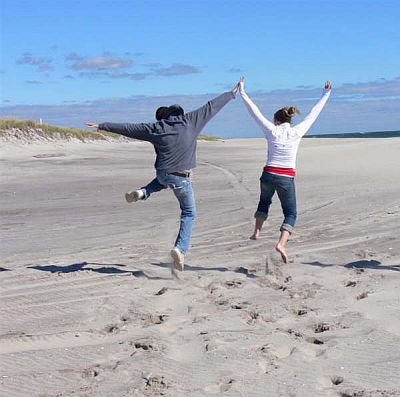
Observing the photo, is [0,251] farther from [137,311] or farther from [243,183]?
[243,183]

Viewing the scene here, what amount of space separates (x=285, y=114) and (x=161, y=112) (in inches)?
59.5

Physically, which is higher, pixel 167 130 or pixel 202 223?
pixel 167 130

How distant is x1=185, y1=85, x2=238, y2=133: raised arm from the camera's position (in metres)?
7.98

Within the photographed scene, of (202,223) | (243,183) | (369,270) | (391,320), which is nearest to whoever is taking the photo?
(391,320)

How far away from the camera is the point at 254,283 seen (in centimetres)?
740

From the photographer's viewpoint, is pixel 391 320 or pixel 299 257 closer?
pixel 391 320

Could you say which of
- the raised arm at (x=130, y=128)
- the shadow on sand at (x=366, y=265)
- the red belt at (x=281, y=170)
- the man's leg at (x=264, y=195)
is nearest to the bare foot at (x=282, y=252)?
the shadow on sand at (x=366, y=265)

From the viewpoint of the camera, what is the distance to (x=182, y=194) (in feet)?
26.3

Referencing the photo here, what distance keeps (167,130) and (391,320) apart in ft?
10.7

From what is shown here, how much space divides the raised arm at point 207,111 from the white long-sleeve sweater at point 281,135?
31 centimetres

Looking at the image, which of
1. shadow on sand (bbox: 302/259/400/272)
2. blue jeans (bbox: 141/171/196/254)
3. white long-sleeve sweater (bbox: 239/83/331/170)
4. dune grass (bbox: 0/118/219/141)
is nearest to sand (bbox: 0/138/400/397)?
shadow on sand (bbox: 302/259/400/272)

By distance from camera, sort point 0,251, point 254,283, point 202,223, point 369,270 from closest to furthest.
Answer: point 254,283 → point 369,270 → point 0,251 → point 202,223

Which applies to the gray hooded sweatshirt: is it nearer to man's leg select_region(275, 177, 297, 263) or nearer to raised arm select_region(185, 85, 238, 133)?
raised arm select_region(185, 85, 238, 133)

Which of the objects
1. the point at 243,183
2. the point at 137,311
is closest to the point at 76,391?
the point at 137,311
